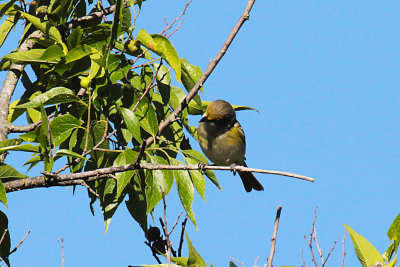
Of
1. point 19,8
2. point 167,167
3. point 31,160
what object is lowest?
point 167,167

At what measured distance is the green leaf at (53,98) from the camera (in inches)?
177

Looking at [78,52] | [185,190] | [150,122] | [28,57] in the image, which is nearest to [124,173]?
[150,122]

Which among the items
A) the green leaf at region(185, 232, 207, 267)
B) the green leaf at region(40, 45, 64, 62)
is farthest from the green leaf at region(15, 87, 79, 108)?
the green leaf at region(185, 232, 207, 267)

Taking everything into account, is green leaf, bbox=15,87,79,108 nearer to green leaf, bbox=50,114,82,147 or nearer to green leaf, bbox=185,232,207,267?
green leaf, bbox=50,114,82,147

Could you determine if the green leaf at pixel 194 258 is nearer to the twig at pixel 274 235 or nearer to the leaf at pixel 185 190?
the leaf at pixel 185 190

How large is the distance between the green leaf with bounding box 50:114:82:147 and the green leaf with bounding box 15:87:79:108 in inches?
8.5

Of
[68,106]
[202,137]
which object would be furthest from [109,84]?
[202,137]

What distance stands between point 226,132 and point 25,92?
3064 mm

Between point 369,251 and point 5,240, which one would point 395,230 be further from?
point 5,240

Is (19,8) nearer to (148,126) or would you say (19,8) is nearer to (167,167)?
(148,126)

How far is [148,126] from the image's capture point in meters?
4.68

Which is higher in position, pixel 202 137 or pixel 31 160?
pixel 202 137

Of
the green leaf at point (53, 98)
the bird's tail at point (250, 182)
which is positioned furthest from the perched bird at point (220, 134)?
the green leaf at point (53, 98)

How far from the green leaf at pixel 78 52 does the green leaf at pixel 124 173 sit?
3.24 feet
